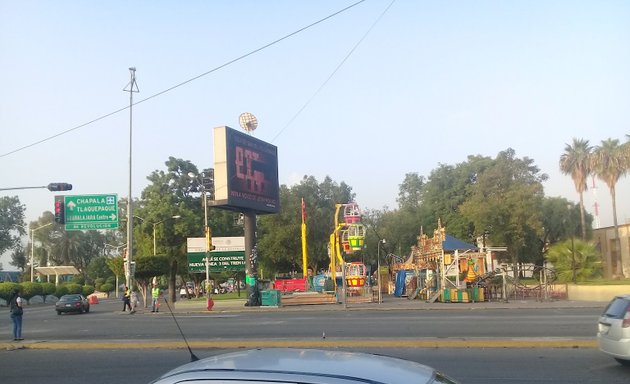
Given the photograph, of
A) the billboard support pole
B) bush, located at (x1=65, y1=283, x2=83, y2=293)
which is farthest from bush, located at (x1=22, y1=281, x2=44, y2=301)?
the billboard support pole

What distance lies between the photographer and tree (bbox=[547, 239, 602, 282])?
40656 mm

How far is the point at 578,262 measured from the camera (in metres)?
41.0

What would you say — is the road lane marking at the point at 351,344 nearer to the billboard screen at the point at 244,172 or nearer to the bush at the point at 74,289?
the billboard screen at the point at 244,172

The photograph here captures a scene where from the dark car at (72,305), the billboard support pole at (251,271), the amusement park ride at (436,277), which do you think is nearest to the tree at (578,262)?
the amusement park ride at (436,277)

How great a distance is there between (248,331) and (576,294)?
24.9m

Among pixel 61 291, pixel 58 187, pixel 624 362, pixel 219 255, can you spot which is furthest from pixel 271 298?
pixel 61 291

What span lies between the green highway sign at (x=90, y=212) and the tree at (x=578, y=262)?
98.4 feet

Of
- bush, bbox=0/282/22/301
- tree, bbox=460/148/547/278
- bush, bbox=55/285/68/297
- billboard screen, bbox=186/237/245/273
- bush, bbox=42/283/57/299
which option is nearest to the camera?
billboard screen, bbox=186/237/245/273

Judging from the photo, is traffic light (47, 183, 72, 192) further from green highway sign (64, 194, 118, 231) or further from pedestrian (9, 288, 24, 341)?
green highway sign (64, 194, 118, 231)

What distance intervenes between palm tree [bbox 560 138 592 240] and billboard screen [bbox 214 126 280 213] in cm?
3062

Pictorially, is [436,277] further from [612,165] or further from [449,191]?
[449,191]

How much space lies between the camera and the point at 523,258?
202 feet

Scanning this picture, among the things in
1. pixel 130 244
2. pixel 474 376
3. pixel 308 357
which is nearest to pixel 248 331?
pixel 474 376

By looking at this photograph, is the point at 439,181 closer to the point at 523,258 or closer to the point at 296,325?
the point at 523,258
